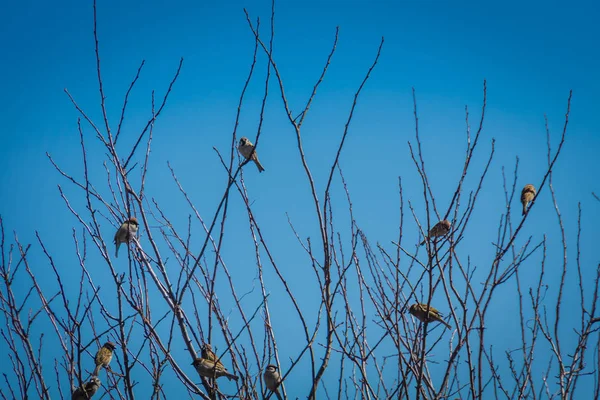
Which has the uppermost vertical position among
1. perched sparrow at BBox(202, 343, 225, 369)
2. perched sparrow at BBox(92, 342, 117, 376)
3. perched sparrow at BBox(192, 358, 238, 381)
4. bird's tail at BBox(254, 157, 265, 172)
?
bird's tail at BBox(254, 157, 265, 172)

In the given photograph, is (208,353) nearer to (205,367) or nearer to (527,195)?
(205,367)

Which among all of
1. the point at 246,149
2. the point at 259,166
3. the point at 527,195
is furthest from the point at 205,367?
the point at 527,195

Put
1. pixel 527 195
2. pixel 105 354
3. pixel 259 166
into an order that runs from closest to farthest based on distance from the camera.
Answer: pixel 105 354 → pixel 527 195 → pixel 259 166

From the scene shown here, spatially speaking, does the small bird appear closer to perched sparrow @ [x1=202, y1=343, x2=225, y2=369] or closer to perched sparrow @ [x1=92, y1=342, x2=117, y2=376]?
perched sparrow @ [x1=202, y1=343, x2=225, y2=369]

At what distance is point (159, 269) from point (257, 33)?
5.64 ft

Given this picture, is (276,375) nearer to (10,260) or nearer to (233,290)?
(233,290)

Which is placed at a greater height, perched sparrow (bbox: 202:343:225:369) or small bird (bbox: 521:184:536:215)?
small bird (bbox: 521:184:536:215)

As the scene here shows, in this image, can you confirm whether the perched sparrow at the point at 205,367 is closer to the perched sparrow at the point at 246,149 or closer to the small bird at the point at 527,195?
the perched sparrow at the point at 246,149

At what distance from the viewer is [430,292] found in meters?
3.24

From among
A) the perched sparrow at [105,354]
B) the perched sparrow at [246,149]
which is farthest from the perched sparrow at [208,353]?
the perched sparrow at [246,149]

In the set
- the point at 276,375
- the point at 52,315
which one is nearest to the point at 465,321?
the point at 276,375

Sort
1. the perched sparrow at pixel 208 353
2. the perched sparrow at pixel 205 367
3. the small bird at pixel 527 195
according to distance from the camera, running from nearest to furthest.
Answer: the perched sparrow at pixel 205 367
the perched sparrow at pixel 208 353
the small bird at pixel 527 195

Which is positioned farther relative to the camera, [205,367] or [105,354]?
[105,354]

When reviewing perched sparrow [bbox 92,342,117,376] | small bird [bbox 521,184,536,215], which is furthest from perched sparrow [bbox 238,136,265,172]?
small bird [bbox 521,184,536,215]
